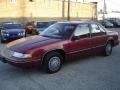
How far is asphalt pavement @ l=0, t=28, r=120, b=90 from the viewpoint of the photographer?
17.9 ft

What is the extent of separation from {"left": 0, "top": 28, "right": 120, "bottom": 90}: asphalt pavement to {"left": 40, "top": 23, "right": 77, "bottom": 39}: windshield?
101cm

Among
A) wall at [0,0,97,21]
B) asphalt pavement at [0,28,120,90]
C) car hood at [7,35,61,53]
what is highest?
wall at [0,0,97,21]

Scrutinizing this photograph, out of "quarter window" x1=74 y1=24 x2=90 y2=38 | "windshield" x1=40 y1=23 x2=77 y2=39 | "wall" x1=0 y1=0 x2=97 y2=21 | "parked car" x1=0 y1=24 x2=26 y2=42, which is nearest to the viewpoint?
"windshield" x1=40 y1=23 x2=77 y2=39

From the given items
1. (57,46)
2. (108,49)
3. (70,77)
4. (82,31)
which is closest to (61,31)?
(82,31)

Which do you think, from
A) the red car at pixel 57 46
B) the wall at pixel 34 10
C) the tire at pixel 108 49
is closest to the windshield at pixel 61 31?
the red car at pixel 57 46

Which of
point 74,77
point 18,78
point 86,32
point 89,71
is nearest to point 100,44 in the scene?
point 86,32

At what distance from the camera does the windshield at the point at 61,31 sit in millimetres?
7002

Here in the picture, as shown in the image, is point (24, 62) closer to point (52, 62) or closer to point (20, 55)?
point (20, 55)

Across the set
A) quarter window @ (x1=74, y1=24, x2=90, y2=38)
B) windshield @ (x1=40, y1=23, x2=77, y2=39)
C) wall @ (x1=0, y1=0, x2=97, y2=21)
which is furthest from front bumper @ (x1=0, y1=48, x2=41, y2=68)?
wall @ (x1=0, y1=0, x2=97, y2=21)

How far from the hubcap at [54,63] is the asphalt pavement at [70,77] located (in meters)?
0.18

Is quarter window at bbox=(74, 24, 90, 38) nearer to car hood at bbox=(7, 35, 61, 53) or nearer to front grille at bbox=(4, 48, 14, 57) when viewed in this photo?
car hood at bbox=(7, 35, 61, 53)

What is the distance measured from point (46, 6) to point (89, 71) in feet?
98.5

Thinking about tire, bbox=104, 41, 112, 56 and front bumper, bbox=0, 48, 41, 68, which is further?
tire, bbox=104, 41, 112, 56

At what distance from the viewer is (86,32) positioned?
7484 mm
